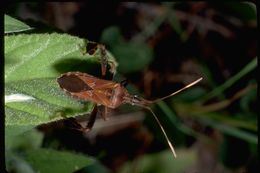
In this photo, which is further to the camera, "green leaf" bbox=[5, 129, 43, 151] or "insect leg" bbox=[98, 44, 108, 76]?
"green leaf" bbox=[5, 129, 43, 151]

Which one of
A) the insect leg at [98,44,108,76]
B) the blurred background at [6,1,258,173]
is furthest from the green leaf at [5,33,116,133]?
the blurred background at [6,1,258,173]

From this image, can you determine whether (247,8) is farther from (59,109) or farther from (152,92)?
(59,109)

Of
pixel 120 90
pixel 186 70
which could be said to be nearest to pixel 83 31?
pixel 186 70

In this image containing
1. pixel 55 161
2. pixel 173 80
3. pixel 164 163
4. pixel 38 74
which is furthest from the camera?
pixel 173 80

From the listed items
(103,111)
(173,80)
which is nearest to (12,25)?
(103,111)

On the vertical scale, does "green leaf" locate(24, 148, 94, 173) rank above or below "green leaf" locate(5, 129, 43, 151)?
above

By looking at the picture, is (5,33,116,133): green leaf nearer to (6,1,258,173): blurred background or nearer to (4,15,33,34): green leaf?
(4,15,33,34): green leaf

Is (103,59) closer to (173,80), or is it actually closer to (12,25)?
(12,25)
